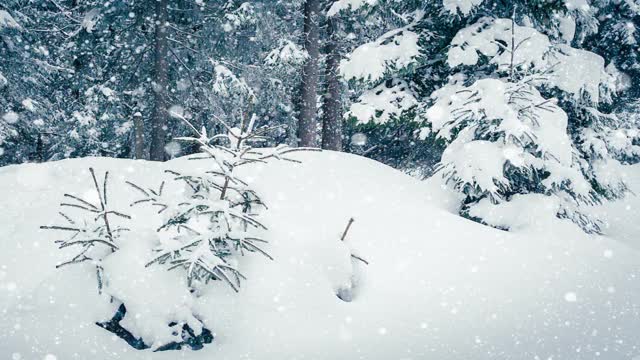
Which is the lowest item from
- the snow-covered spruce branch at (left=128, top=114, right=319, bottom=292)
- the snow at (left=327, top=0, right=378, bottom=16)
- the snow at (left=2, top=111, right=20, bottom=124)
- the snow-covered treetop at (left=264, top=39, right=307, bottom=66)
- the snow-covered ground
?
the snow at (left=2, top=111, right=20, bottom=124)

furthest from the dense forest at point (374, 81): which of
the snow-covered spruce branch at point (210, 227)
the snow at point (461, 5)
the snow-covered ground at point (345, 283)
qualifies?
the snow-covered ground at point (345, 283)

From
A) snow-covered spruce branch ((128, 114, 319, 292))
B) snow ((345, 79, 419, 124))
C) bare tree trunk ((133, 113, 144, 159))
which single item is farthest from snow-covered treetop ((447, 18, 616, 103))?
bare tree trunk ((133, 113, 144, 159))

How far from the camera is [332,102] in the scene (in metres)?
12.1

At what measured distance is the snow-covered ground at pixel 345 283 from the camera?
354 centimetres

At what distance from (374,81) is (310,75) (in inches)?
139

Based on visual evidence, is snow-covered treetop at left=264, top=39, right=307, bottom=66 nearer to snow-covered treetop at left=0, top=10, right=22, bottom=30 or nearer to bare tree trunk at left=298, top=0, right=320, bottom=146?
bare tree trunk at left=298, top=0, right=320, bottom=146

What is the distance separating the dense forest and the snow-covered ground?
3.93 feet

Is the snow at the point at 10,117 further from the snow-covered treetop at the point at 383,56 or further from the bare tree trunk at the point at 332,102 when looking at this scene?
the snow-covered treetop at the point at 383,56

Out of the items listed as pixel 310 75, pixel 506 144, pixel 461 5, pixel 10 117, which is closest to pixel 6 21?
pixel 10 117

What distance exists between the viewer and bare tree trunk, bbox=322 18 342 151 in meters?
11.9

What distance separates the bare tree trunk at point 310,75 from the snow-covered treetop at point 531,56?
14.4 ft

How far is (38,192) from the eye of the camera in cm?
528

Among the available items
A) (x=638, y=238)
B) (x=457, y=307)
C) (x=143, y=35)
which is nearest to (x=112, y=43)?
(x=143, y=35)

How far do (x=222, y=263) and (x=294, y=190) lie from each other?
1.94 meters
